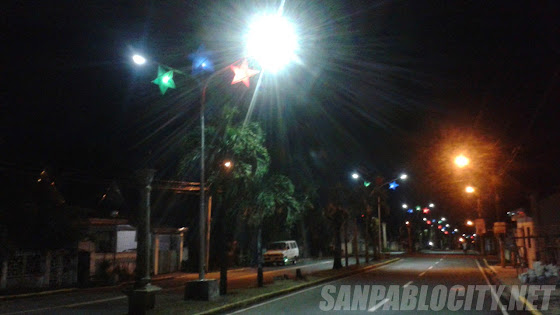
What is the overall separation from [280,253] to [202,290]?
26.6m

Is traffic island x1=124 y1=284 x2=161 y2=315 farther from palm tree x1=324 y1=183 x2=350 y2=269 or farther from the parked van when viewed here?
the parked van

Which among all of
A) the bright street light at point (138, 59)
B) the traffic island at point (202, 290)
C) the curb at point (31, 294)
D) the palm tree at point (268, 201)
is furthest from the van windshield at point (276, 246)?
the bright street light at point (138, 59)

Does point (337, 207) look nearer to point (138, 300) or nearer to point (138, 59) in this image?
point (138, 300)

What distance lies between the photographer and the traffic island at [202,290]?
15.4m

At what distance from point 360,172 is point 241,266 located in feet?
45.6

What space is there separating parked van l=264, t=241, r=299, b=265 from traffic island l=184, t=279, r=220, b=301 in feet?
86.2

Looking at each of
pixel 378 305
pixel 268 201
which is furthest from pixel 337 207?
pixel 378 305

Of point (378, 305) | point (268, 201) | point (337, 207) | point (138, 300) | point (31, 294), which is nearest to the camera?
point (138, 300)

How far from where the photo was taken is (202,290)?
15.5 m

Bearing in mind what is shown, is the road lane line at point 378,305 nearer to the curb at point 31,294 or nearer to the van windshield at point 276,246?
the curb at point 31,294

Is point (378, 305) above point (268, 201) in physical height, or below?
below

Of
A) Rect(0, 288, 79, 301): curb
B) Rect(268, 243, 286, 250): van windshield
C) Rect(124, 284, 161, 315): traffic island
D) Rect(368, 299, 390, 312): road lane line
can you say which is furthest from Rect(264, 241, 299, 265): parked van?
Rect(124, 284, 161, 315): traffic island

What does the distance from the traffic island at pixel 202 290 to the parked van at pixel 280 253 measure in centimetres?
2629

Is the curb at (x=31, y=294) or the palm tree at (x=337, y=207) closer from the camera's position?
the curb at (x=31, y=294)
